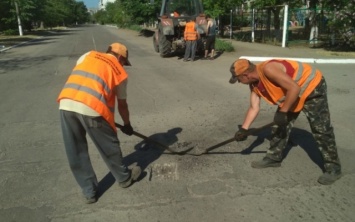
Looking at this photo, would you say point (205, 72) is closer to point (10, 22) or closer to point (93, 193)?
point (93, 193)

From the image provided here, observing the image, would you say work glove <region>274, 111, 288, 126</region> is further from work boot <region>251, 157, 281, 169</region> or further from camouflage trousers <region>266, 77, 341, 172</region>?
work boot <region>251, 157, 281, 169</region>

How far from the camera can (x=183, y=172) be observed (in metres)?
3.87

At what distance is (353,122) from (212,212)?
352 centimetres

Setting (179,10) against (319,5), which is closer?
(179,10)

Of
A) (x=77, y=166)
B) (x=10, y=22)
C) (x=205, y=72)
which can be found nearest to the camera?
(x=77, y=166)

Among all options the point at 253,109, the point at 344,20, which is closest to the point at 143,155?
the point at 253,109

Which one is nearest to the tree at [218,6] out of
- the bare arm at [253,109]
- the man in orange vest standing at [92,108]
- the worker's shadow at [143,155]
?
the worker's shadow at [143,155]

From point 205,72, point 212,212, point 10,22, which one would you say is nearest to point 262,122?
point 212,212

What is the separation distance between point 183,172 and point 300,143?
1807 mm

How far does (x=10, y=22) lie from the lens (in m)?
38.3

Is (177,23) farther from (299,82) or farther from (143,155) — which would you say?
(299,82)

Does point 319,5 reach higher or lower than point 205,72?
higher

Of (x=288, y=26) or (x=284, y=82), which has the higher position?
(x=284, y=82)

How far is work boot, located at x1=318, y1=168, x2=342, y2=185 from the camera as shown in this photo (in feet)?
11.5
